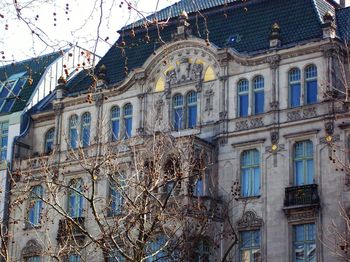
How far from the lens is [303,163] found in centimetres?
3912

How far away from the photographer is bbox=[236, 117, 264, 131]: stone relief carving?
40625mm

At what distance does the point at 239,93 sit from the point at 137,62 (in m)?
7.39

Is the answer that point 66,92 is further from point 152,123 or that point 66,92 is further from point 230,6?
point 230,6

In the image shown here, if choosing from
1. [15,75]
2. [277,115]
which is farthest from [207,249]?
[15,75]

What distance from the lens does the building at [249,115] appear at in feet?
126

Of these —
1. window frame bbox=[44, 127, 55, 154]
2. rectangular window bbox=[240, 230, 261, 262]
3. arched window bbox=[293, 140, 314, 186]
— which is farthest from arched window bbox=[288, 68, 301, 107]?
window frame bbox=[44, 127, 55, 154]

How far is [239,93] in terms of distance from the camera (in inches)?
1654

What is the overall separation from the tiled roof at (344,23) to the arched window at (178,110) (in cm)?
827

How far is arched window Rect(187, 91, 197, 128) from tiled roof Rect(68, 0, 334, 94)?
9.52ft

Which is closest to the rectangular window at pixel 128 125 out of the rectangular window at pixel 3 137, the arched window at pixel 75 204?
the arched window at pixel 75 204

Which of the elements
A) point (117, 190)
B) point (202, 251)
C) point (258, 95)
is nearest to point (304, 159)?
point (258, 95)

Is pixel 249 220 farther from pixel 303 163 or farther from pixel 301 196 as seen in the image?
pixel 303 163

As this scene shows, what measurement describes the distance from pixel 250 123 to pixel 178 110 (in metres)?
4.35

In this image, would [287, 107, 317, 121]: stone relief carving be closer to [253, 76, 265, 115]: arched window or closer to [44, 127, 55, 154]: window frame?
[253, 76, 265, 115]: arched window
